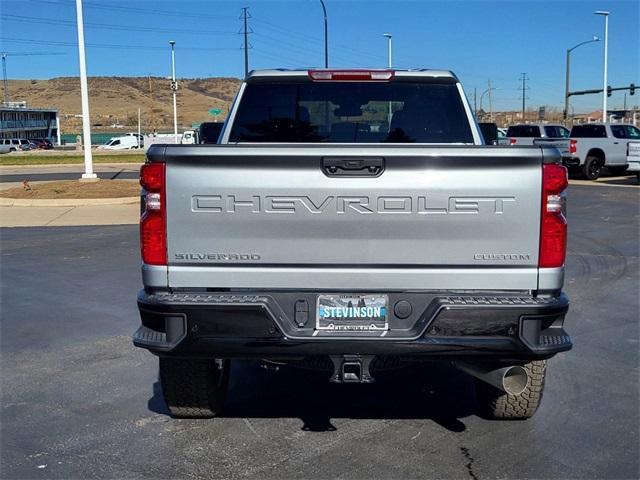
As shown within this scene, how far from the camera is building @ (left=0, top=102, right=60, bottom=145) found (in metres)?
98.8

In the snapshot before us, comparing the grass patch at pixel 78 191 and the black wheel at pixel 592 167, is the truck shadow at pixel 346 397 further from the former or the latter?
the black wheel at pixel 592 167

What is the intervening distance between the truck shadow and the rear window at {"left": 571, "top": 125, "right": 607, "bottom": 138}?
2389cm

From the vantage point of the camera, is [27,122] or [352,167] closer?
[352,167]

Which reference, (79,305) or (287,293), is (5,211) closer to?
(79,305)

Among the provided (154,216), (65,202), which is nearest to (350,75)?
(154,216)

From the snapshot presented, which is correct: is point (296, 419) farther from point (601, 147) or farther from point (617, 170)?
point (617, 170)

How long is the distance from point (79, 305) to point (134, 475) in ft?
14.5

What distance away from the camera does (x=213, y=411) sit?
4734 millimetres

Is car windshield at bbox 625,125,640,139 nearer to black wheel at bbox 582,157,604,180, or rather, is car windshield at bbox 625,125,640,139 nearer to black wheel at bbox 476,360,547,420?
black wheel at bbox 582,157,604,180

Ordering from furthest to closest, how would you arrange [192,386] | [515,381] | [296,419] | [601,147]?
[601,147]
[296,419]
[192,386]
[515,381]

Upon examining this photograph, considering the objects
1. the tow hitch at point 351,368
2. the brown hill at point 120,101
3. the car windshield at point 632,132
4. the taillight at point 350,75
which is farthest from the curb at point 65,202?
the brown hill at point 120,101

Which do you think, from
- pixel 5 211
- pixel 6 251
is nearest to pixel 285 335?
pixel 6 251

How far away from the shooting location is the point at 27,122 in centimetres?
10619

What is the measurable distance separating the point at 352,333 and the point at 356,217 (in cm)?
60
